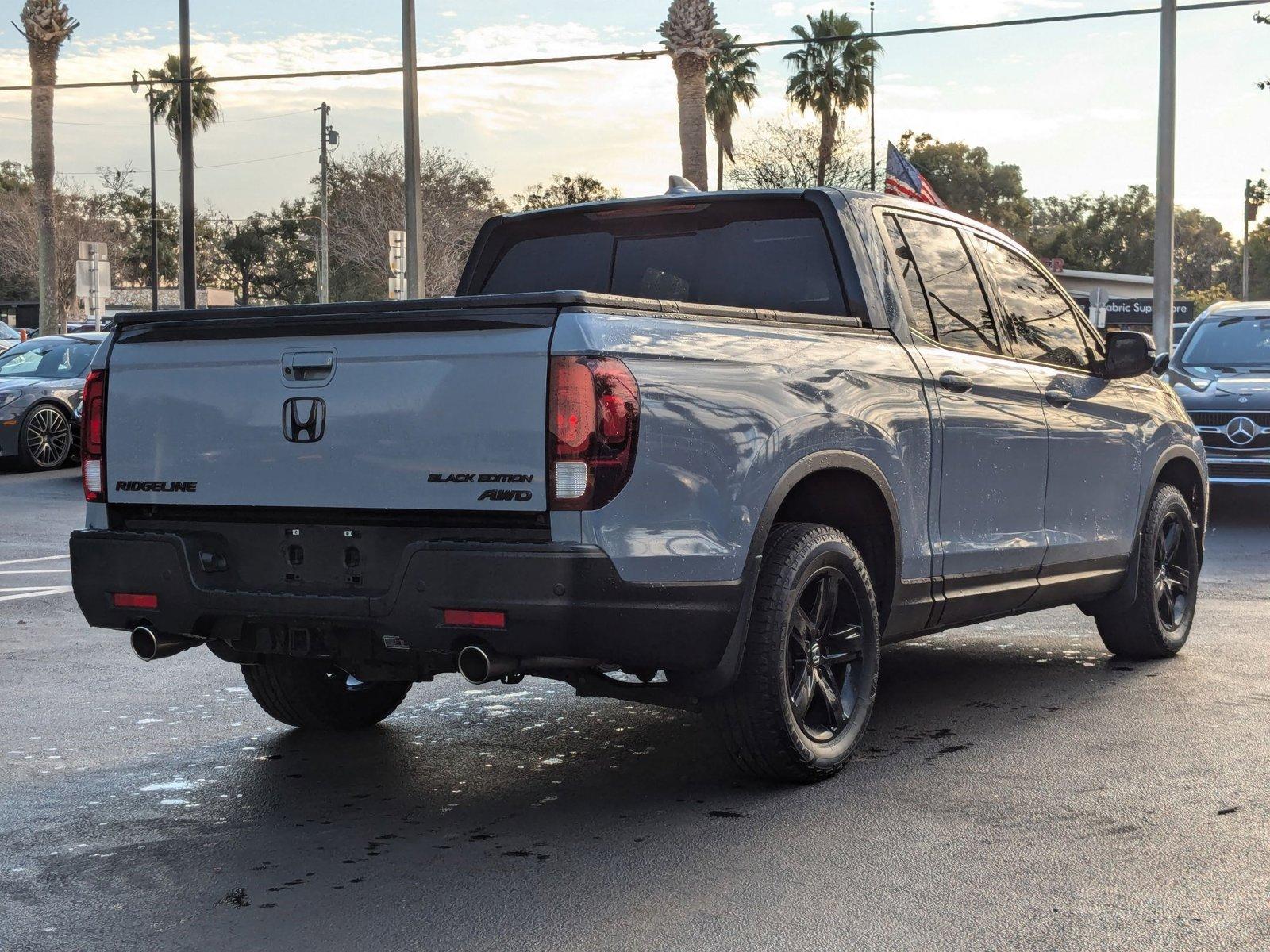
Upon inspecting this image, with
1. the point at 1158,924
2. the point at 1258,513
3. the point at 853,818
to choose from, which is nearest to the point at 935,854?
the point at 853,818

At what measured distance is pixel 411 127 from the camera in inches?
939

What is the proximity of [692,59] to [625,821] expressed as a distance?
2639cm

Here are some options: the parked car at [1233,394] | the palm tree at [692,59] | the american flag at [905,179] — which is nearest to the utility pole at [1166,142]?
the american flag at [905,179]

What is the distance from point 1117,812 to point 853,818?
32.5 inches

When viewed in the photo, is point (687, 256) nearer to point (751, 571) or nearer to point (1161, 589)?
point (751, 571)

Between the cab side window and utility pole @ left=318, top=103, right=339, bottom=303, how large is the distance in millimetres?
47858

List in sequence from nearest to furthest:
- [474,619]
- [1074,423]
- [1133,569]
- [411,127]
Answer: [474,619] < [1074,423] < [1133,569] < [411,127]

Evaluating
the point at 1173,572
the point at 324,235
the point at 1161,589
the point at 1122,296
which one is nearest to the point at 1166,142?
the point at 1173,572

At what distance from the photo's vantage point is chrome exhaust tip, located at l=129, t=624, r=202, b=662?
16.7 feet

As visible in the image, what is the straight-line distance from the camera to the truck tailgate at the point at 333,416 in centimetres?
447

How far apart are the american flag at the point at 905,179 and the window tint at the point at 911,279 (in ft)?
49.6

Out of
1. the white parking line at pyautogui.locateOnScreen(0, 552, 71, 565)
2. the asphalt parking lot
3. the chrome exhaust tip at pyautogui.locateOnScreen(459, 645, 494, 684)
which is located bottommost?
the white parking line at pyautogui.locateOnScreen(0, 552, 71, 565)

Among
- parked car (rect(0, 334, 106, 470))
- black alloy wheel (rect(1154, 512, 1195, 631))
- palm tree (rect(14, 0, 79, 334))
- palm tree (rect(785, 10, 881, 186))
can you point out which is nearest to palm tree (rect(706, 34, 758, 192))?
palm tree (rect(785, 10, 881, 186))

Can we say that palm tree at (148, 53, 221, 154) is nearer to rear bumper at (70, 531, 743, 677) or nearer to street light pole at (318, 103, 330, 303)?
street light pole at (318, 103, 330, 303)
